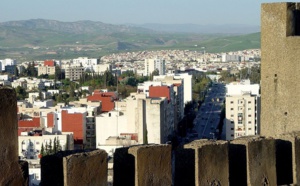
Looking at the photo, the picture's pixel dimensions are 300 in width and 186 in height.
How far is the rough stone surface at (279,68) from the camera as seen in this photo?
4.04 m

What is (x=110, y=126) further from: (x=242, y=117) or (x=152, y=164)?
(x=152, y=164)

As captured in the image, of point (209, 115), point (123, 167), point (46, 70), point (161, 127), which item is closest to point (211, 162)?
point (123, 167)

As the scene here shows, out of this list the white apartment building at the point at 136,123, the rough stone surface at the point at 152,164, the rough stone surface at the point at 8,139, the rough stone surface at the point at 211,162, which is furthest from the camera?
the white apartment building at the point at 136,123

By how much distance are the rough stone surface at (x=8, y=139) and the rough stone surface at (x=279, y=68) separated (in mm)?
2073

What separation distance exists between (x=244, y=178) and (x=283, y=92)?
3.69ft

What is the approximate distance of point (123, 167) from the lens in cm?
281

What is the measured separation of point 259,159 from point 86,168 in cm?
90

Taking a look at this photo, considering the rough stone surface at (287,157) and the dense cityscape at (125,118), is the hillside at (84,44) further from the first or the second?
the rough stone surface at (287,157)

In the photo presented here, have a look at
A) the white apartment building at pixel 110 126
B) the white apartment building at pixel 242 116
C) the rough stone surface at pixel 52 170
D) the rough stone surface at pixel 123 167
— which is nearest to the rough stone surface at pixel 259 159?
the rough stone surface at pixel 123 167

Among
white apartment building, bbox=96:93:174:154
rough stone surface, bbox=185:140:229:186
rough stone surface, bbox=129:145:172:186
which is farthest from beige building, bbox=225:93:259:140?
rough stone surface, bbox=129:145:172:186

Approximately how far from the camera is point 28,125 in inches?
1017

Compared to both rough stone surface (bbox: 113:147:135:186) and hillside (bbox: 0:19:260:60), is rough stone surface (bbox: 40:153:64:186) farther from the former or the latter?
hillside (bbox: 0:19:260:60)

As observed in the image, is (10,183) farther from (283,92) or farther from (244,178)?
(283,92)

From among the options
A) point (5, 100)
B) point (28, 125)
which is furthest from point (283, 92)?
point (28, 125)
